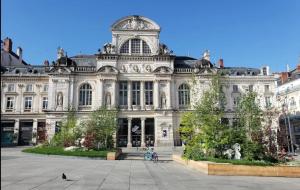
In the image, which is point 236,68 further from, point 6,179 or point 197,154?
point 6,179

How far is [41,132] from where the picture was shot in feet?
178

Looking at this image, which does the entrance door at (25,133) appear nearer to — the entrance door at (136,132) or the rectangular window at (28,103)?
the rectangular window at (28,103)

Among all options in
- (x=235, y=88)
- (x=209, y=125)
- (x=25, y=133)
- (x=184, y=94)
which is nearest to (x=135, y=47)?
(x=184, y=94)

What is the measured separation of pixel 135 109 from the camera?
56375 mm

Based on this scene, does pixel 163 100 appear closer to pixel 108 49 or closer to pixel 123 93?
pixel 123 93

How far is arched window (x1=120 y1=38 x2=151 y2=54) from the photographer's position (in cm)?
5944

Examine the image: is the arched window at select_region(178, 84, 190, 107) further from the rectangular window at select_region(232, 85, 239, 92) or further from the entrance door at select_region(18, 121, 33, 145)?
the entrance door at select_region(18, 121, 33, 145)

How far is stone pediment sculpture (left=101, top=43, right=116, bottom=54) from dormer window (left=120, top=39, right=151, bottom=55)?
5.93 ft

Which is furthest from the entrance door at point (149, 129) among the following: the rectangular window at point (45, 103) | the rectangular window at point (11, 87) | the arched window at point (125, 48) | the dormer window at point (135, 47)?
the rectangular window at point (11, 87)

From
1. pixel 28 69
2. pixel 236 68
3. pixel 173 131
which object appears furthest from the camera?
pixel 236 68

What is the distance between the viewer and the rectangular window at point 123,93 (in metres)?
57.3

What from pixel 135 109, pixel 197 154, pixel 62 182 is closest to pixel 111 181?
pixel 62 182

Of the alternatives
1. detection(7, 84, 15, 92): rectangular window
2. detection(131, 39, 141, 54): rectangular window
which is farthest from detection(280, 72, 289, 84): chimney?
detection(7, 84, 15, 92): rectangular window

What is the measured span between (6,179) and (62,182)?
3.21 m
